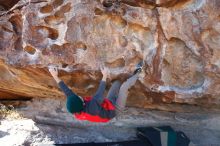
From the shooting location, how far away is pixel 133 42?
5.69 metres

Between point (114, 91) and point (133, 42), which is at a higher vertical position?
point (133, 42)

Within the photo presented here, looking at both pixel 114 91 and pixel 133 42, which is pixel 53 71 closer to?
pixel 114 91

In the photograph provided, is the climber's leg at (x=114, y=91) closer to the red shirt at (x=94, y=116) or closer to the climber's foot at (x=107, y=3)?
the red shirt at (x=94, y=116)

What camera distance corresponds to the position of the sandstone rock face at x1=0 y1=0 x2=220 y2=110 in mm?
5547

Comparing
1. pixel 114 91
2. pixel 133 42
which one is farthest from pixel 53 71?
pixel 133 42

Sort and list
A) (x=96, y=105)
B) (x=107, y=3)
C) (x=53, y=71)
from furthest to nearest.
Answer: (x=107, y=3)
(x=53, y=71)
(x=96, y=105)

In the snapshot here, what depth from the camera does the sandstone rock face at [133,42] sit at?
218 inches

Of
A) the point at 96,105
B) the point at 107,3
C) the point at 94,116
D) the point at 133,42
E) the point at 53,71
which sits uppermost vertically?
the point at 107,3

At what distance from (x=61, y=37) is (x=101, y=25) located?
1.95 feet

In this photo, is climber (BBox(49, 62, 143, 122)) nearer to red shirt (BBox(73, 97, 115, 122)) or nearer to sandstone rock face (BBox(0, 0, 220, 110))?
red shirt (BBox(73, 97, 115, 122))

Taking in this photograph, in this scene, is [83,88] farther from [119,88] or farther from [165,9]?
[165,9]

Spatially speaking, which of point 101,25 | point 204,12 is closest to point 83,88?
point 101,25

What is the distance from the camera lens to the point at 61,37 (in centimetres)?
576

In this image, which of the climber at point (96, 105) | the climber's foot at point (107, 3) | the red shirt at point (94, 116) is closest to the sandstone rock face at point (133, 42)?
the climber's foot at point (107, 3)
